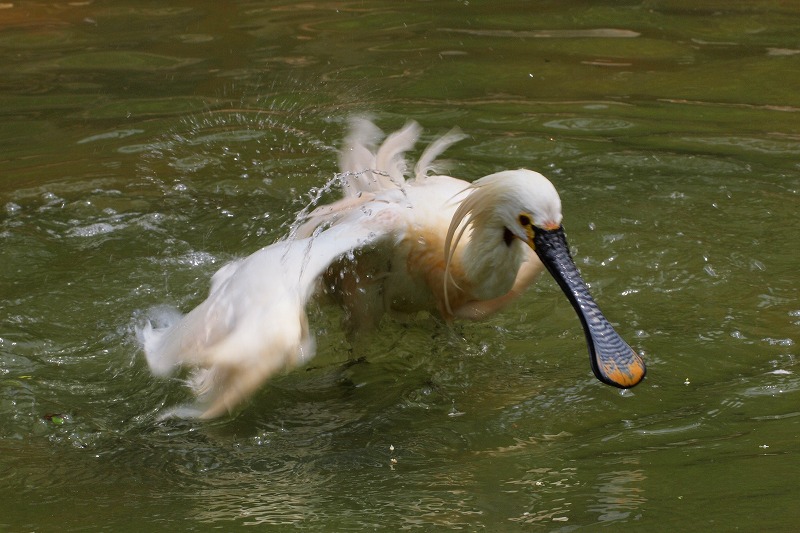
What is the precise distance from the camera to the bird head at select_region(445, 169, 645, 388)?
442 cm

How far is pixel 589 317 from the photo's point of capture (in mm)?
4535

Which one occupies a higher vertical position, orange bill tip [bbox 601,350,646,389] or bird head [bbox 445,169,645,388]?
bird head [bbox 445,169,645,388]

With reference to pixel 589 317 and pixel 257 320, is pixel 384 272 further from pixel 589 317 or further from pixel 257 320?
pixel 589 317

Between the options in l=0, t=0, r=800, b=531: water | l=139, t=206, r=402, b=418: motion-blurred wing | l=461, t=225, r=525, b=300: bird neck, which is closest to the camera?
l=0, t=0, r=800, b=531: water

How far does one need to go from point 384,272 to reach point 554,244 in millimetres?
939

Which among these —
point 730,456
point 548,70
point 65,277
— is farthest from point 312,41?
point 730,456

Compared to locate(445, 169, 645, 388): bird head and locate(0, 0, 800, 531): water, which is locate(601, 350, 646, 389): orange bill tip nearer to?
locate(445, 169, 645, 388): bird head

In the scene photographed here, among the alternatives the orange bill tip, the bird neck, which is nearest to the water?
the orange bill tip

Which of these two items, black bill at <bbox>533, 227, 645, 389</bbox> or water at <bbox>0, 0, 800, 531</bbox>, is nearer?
water at <bbox>0, 0, 800, 531</bbox>

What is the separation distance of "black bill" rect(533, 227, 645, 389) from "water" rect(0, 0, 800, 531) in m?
0.25

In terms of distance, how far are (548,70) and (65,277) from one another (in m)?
4.38

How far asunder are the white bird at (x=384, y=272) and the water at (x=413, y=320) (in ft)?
0.90

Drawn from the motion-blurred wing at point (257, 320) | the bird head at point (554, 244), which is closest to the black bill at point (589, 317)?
the bird head at point (554, 244)

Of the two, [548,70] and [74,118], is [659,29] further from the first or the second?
[74,118]
